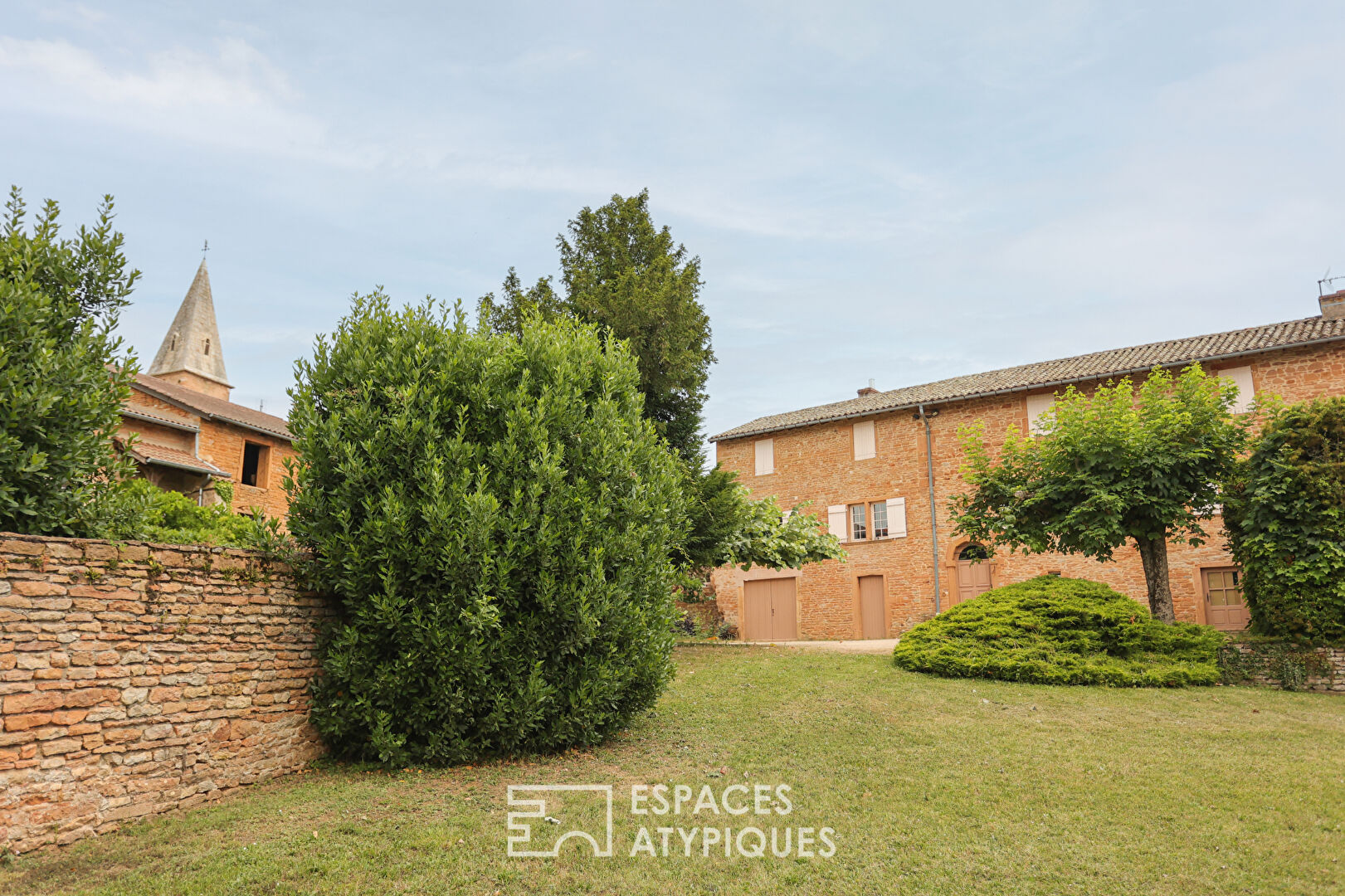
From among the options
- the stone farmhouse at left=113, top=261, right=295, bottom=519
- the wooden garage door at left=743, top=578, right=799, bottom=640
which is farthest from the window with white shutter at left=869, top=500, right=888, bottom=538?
the stone farmhouse at left=113, top=261, right=295, bottom=519

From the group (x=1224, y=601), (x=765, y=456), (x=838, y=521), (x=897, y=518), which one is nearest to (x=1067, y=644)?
(x=1224, y=601)

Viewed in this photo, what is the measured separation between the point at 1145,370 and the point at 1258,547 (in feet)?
31.6

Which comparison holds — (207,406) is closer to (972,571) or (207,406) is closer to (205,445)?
(205,445)

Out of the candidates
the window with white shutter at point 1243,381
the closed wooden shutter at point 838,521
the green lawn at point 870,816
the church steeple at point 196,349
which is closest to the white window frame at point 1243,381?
the window with white shutter at point 1243,381

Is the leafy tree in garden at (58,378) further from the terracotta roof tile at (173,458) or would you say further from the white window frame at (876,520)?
the white window frame at (876,520)

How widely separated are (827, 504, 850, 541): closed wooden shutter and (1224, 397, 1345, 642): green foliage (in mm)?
12928

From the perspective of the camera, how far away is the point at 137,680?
6.04 meters

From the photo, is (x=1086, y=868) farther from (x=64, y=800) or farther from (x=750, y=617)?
(x=750, y=617)

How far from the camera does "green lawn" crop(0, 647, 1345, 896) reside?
5285 millimetres

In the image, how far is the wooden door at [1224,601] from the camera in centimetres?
1984

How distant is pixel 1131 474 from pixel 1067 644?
3.35m

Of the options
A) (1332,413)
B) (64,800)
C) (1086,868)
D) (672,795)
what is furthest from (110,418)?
(1332,413)

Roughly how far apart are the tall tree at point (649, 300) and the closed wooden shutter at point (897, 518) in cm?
978

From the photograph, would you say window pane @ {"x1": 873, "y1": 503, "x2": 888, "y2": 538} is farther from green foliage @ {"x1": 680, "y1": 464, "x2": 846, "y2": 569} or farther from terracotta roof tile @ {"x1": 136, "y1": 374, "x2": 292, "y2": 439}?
terracotta roof tile @ {"x1": 136, "y1": 374, "x2": 292, "y2": 439}
